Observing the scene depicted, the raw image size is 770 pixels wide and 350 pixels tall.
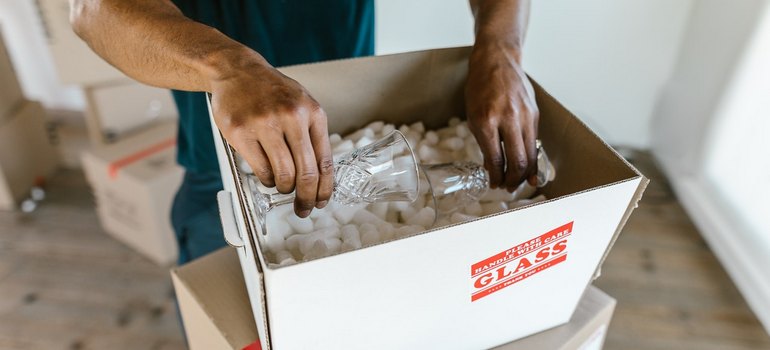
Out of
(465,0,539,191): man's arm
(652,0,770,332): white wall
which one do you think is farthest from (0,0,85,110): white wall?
(652,0,770,332): white wall

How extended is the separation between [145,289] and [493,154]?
4.03ft

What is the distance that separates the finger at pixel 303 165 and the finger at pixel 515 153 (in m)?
0.25

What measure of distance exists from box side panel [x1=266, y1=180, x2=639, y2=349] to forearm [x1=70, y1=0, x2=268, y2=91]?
0.22m

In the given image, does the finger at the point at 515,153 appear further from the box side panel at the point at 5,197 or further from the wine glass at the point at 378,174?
the box side panel at the point at 5,197

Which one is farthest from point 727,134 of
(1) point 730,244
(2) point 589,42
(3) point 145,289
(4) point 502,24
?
(3) point 145,289

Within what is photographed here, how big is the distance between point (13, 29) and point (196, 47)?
5.88ft

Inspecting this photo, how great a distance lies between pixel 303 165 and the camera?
54 centimetres

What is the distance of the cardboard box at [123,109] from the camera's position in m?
1.76

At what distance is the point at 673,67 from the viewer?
75.4 inches

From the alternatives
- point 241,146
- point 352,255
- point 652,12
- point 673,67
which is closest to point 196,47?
point 241,146

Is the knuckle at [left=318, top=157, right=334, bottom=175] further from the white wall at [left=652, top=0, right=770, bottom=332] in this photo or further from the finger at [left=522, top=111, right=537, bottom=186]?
the white wall at [left=652, top=0, right=770, bottom=332]

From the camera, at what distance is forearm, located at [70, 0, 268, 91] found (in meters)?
0.58

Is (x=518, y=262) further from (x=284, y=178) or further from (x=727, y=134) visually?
(x=727, y=134)

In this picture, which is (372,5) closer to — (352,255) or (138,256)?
(352,255)
